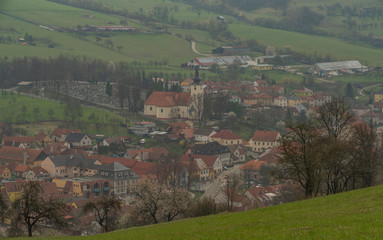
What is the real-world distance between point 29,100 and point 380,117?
64.3 meters

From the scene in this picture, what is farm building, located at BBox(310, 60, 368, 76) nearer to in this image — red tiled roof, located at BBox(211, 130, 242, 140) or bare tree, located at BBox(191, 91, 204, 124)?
bare tree, located at BBox(191, 91, 204, 124)

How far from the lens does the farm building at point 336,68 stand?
168 metres

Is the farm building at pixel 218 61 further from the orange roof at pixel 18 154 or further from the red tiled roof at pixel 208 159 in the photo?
the orange roof at pixel 18 154

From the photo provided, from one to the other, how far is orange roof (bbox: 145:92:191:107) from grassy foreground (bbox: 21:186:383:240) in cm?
8684

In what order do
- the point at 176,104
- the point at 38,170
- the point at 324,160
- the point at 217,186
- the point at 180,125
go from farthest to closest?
the point at 176,104, the point at 180,125, the point at 38,170, the point at 217,186, the point at 324,160

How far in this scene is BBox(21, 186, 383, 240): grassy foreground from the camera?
2100cm

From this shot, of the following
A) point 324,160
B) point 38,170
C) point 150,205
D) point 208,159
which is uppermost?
point 324,160

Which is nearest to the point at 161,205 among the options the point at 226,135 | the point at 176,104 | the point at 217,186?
the point at 217,186

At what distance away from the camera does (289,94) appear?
14388 cm

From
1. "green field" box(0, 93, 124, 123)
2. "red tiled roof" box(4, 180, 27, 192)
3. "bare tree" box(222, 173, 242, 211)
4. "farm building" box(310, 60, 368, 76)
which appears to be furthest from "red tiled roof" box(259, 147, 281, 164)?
"farm building" box(310, 60, 368, 76)

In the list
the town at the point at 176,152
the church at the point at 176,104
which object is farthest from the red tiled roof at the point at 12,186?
the church at the point at 176,104

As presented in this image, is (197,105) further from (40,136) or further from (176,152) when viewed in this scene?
(40,136)

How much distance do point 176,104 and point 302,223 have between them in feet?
320

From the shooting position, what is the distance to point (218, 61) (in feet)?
577
